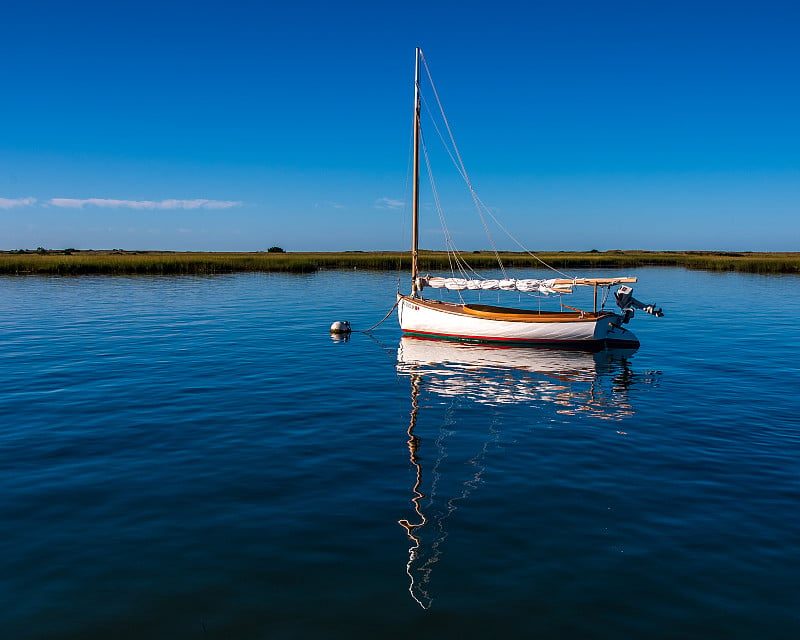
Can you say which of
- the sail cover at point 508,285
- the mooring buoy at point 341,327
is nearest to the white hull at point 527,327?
the sail cover at point 508,285

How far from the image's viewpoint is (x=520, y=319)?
27938 millimetres

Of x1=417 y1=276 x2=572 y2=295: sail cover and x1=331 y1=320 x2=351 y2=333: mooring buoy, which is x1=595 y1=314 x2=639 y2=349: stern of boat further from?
x1=331 y1=320 x2=351 y2=333: mooring buoy

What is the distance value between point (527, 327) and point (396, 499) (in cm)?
1888

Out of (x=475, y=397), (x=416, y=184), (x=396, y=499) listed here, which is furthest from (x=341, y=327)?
(x=396, y=499)

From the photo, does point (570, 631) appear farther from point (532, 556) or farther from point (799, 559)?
point (799, 559)

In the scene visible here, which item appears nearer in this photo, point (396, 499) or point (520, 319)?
point (396, 499)

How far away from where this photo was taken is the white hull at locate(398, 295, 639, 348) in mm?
27562

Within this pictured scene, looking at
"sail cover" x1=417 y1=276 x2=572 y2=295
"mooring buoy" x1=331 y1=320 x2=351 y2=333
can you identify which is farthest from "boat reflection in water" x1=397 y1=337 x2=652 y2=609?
"mooring buoy" x1=331 y1=320 x2=351 y2=333

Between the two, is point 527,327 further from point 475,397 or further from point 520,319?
point 475,397

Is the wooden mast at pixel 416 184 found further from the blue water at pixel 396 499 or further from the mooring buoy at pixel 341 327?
the blue water at pixel 396 499

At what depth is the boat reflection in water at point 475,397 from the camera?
9.57m

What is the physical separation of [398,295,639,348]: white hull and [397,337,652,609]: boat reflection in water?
22.8 inches

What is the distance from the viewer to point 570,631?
22.3 ft

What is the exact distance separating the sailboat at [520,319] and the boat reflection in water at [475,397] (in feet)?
2.14
